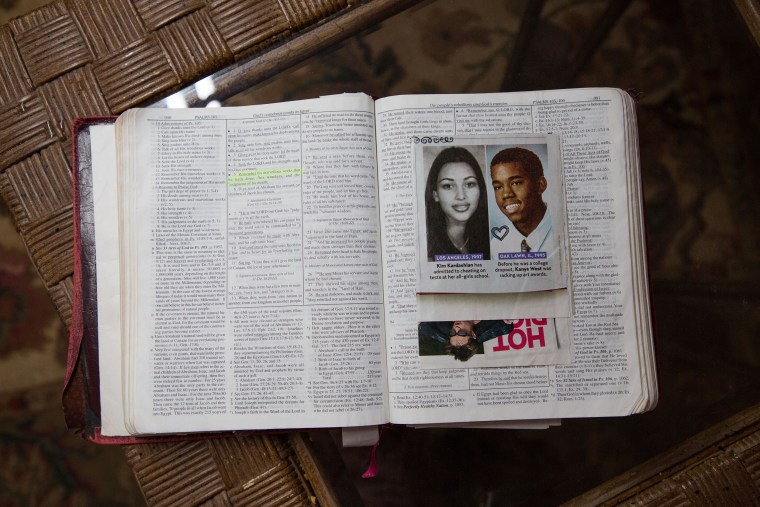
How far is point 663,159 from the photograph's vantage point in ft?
1.81

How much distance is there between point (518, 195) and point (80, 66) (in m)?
0.48

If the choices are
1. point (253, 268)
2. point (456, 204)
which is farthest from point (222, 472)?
point (456, 204)

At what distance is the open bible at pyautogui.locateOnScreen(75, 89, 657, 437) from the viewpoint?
500 mm

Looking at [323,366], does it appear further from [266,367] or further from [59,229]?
[59,229]

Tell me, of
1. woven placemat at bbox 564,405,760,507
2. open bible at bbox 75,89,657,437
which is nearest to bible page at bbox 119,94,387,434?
open bible at bbox 75,89,657,437

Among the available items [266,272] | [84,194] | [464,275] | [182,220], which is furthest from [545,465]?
[84,194]

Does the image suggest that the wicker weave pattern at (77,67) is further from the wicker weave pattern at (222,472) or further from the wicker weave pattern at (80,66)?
the wicker weave pattern at (222,472)

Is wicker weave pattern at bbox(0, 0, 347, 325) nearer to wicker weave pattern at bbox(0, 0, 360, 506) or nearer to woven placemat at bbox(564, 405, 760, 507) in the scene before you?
wicker weave pattern at bbox(0, 0, 360, 506)

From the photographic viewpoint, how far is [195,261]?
0.51 m

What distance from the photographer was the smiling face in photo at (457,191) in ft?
1.67

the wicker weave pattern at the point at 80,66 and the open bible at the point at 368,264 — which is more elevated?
the wicker weave pattern at the point at 80,66

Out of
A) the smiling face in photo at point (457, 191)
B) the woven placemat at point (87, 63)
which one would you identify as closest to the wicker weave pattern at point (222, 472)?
the woven placemat at point (87, 63)

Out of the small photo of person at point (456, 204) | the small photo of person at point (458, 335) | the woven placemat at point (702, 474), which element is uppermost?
the small photo of person at point (456, 204)

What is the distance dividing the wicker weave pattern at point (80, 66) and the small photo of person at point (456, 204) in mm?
216
